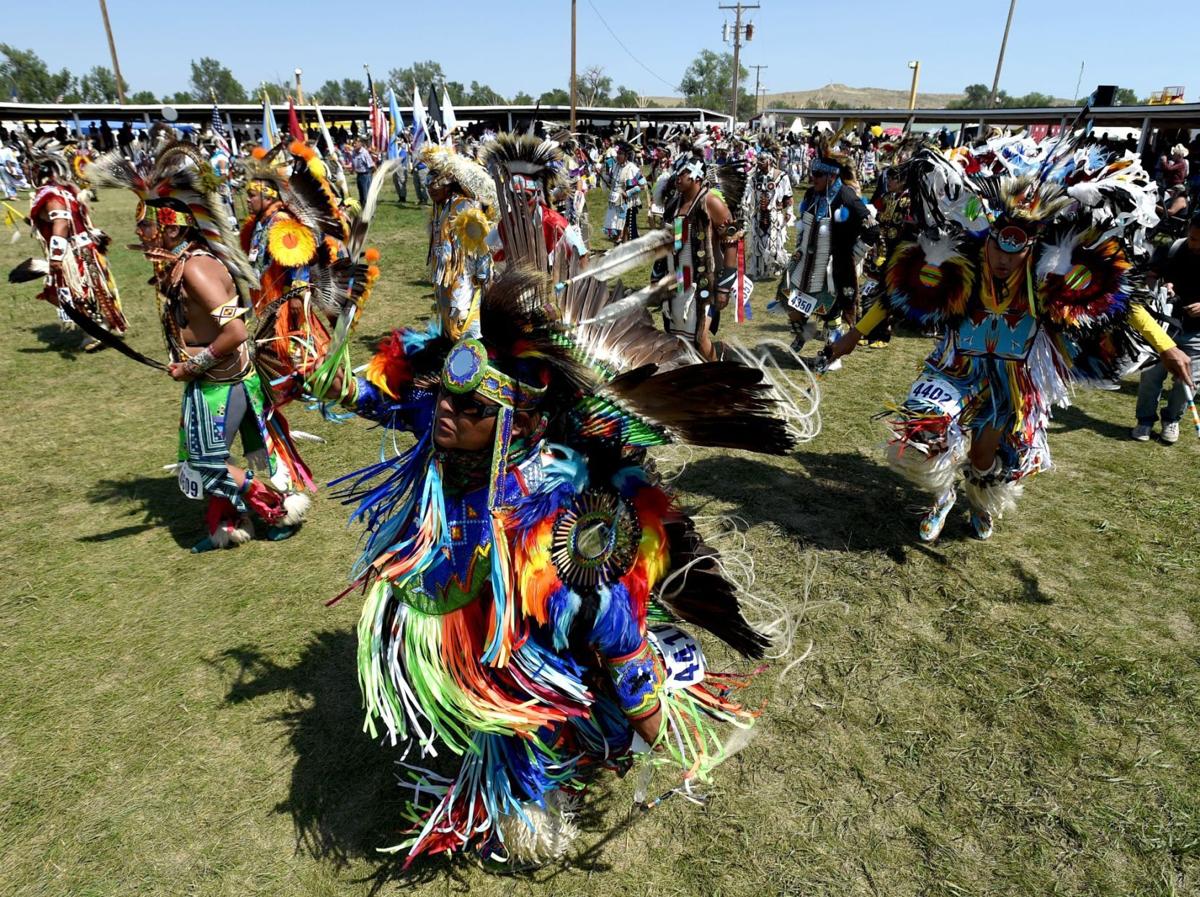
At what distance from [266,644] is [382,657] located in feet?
5.57

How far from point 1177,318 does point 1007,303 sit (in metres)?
2.57

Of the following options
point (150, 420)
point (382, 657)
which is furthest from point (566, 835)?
point (150, 420)

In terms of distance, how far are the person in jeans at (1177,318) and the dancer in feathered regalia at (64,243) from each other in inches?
396

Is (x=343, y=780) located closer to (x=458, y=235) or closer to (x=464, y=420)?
(x=464, y=420)

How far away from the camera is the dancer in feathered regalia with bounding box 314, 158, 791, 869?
206 centimetres

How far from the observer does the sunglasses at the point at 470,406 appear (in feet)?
6.75

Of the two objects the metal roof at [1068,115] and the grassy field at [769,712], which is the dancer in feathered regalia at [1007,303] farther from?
the metal roof at [1068,115]

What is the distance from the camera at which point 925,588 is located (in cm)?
402

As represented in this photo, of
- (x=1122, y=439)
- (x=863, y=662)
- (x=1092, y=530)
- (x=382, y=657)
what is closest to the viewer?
(x=382, y=657)

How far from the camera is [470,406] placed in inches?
81.3

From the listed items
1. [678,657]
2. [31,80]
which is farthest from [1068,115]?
[31,80]

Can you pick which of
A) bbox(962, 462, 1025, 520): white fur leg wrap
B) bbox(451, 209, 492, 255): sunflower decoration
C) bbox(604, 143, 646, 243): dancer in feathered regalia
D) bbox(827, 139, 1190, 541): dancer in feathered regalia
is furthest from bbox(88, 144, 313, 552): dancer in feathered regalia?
bbox(604, 143, 646, 243): dancer in feathered regalia

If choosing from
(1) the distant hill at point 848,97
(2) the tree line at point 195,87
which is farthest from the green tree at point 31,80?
(1) the distant hill at point 848,97

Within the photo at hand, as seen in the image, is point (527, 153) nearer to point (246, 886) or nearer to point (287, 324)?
point (287, 324)
